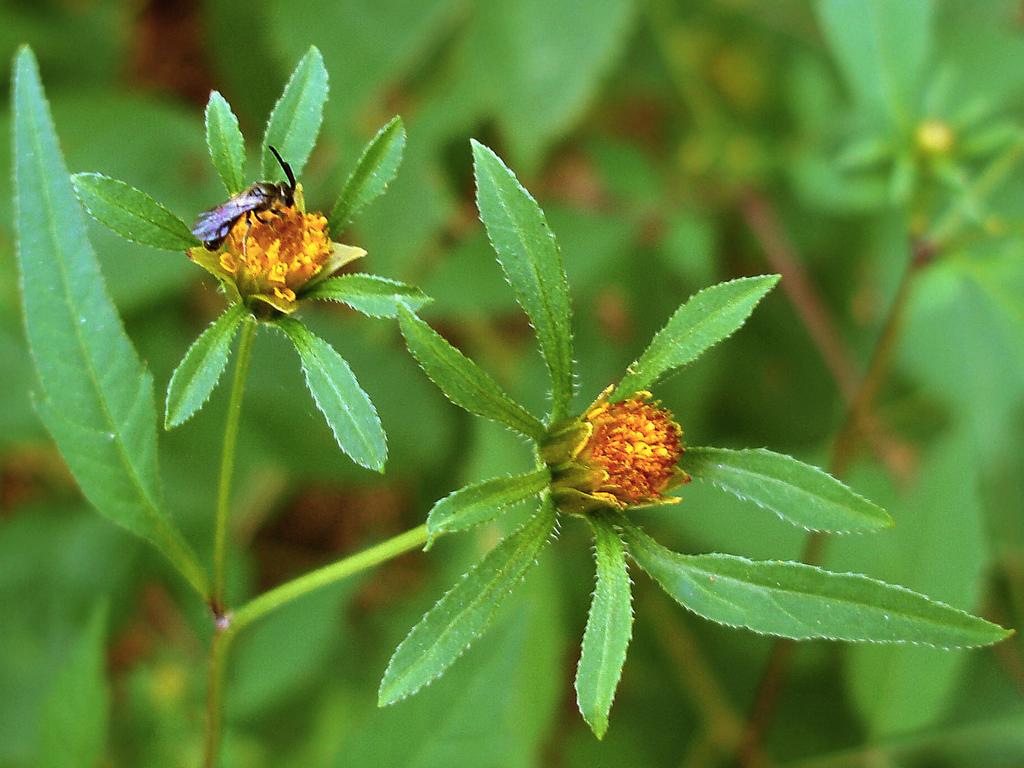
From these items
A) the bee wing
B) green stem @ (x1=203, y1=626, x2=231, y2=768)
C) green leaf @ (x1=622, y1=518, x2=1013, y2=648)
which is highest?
the bee wing

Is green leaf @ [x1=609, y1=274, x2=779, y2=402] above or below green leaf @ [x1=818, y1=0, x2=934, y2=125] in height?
below

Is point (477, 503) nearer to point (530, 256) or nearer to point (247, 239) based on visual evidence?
point (530, 256)

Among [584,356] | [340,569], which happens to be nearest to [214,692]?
[340,569]

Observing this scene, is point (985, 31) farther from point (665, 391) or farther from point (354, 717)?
point (354, 717)

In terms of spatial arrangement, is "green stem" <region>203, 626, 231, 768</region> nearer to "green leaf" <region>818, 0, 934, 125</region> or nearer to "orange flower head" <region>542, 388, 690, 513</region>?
"orange flower head" <region>542, 388, 690, 513</region>

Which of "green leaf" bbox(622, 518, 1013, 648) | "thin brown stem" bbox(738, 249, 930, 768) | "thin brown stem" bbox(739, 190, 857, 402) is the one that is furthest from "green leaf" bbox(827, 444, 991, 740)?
"green leaf" bbox(622, 518, 1013, 648)

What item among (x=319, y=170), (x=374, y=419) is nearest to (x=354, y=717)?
(x=319, y=170)
